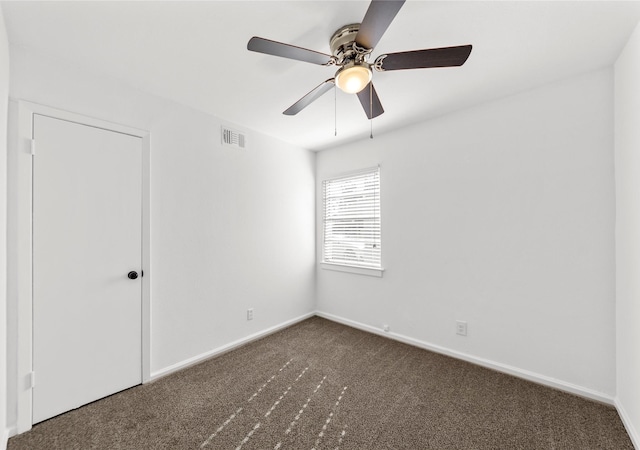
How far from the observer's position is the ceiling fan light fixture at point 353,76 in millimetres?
1541

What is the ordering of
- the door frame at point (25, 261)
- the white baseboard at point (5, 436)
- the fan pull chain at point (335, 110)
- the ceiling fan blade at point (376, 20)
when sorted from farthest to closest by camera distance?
the fan pull chain at point (335, 110)
the door frame at point (25, 261)
the white baseboard at point (5, 436)
the ceiling fan blade at point (376, 20)

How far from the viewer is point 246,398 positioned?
2109 millimetres

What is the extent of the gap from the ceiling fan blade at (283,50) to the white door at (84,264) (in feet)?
5.10

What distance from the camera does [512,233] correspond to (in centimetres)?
243

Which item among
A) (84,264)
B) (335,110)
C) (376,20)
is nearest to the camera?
(376,20)

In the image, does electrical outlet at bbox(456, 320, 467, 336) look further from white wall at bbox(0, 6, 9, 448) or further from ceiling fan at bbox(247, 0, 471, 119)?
white wall at bbox(0, 6, 9, 448)

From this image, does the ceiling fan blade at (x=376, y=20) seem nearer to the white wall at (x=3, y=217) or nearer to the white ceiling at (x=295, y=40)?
the white ceiling at (x=295, y=40)

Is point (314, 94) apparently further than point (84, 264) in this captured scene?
No

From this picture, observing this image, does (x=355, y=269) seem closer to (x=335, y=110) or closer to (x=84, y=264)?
(x=335, y=110)

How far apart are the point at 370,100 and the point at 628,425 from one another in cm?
272

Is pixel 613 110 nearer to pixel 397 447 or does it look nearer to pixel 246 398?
pixel 397 447

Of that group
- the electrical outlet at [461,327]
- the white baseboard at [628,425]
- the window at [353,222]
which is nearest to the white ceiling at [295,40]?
the window at [353,222]

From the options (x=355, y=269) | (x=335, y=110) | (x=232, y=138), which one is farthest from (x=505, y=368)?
(x=232, y=138)

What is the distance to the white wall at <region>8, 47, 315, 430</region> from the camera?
A: 1992 mm
